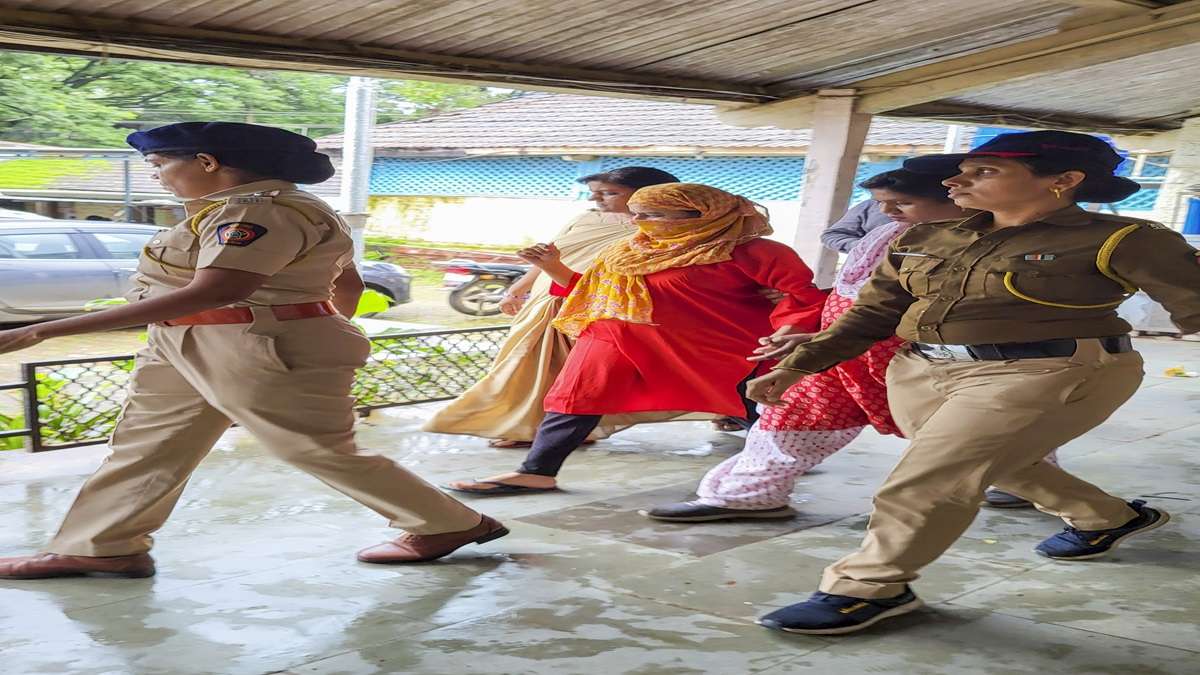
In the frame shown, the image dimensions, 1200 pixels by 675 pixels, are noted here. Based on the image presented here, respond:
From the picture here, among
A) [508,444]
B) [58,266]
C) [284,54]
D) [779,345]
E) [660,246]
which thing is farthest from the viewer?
Result: [58,266]

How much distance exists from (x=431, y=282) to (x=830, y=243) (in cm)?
1586

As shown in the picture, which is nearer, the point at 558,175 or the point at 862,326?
the point at 862,326

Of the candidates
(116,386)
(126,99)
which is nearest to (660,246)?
(116,386)

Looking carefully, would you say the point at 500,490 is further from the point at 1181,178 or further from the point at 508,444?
the point at 1181,178

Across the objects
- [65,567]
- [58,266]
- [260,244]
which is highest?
[260,244]

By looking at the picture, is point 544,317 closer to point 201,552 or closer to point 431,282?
point 201,552

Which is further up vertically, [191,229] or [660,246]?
[191,229]

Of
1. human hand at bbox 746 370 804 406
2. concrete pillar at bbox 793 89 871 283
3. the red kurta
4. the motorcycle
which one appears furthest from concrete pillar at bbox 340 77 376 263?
the motorcycle

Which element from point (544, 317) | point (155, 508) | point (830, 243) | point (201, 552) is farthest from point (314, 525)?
point (830, 243)

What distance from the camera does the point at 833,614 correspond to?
3490mm

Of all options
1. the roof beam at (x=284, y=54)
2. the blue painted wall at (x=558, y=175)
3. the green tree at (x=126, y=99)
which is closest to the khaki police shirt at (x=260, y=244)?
the roof beam at (x=284, y=54)

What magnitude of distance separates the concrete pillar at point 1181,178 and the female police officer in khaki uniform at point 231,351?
27.0 feet

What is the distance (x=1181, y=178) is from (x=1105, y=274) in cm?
913

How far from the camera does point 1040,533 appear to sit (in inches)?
188
